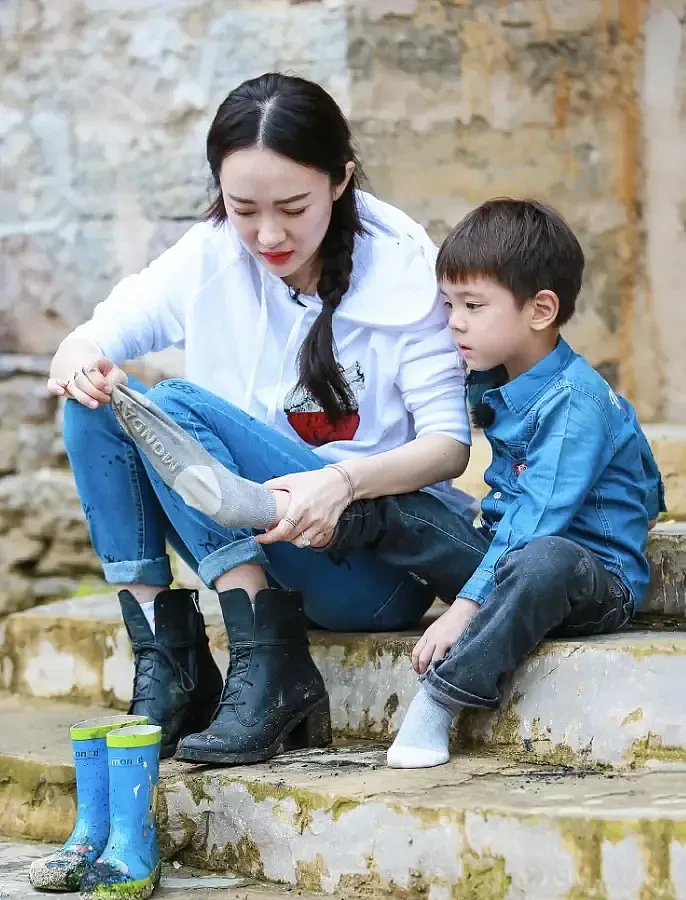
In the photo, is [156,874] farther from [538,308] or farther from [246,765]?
[538,308]

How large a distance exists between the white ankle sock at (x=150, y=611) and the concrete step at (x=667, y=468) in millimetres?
917

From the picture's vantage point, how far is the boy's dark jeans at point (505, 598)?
182cm

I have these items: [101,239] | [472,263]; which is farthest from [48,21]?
[472,263]

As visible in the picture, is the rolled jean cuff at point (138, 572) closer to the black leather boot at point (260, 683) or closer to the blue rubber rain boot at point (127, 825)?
the black leather boot at point (260, 683)

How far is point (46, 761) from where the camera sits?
2.13m

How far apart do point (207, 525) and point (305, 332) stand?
15.4 inches

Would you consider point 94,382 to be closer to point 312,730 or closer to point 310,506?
point 310,506

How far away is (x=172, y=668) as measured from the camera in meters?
2.07

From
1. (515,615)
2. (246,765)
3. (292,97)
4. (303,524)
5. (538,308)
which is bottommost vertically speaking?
(246,765)

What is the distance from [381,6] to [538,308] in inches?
46.5

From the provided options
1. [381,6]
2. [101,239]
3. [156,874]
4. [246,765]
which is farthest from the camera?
[101,239]

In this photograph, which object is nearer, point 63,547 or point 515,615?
point 515,615

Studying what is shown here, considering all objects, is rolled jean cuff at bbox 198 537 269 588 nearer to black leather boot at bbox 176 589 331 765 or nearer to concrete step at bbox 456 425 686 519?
black leather boot at bbox 176 589 331 765

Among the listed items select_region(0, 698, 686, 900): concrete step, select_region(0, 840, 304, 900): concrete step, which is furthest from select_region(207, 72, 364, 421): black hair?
select_region(0, 840, 304, 900): concrete step
